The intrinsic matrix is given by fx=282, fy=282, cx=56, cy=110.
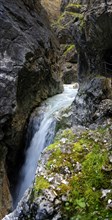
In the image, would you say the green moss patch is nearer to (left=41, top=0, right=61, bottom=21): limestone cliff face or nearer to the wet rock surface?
the wet rock surface

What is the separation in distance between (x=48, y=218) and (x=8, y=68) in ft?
32.4

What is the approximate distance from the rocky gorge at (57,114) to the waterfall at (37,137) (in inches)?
3.7

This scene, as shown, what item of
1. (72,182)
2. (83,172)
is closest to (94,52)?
(83,172)

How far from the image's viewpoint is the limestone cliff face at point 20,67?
12852 mm

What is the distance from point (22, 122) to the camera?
15.0 meters

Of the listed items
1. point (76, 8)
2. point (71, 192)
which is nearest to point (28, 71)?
point (76, 8)

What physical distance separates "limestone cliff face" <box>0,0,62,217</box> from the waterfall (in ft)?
2.11

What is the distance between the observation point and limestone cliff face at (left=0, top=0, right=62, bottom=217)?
12.9m

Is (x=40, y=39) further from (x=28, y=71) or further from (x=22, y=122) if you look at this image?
(x=22, y=122)

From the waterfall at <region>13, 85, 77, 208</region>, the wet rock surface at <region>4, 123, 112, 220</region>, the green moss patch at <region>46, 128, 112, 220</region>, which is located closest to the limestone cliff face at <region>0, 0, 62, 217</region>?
the waterfall at <region>13, 85, 77, 208</region>

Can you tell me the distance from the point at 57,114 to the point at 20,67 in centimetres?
289

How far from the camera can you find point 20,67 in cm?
1337

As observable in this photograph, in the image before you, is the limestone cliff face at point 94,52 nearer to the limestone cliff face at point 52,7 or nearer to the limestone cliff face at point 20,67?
the limestone cliff face at point 20,67

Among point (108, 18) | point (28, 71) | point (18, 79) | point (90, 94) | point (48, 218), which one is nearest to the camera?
point (48, 218)
